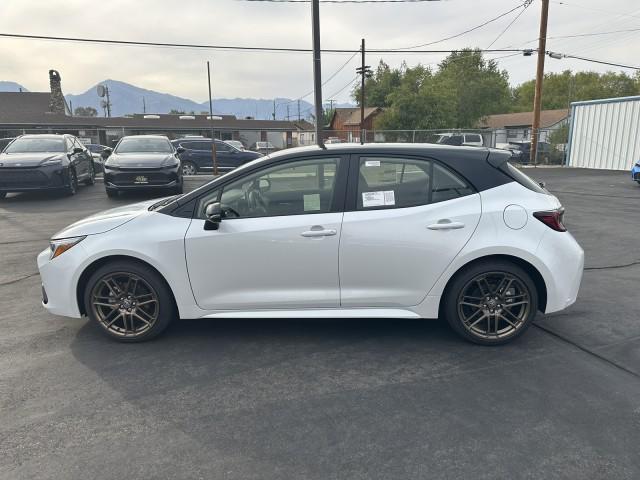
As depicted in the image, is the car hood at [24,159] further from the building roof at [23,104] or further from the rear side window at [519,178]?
the building roof at [23,104]

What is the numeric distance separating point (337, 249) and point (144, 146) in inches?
418

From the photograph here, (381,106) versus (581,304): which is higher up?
(381,106)

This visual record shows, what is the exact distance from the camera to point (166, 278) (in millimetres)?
3648

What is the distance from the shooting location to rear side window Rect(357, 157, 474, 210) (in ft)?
12.0

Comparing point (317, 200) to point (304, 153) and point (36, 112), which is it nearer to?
point (304, 153)

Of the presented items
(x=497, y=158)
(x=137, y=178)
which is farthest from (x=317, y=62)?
(x=497, y=158)

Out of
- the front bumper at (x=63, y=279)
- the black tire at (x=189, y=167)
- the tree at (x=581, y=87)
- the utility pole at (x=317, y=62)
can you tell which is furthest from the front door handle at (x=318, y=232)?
the tree at (x=581, y=87)

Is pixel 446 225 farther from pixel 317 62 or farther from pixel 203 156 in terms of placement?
pixel 203 156

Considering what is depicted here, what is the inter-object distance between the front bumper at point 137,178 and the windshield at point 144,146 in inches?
48.9

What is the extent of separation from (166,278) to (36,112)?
5341 cm

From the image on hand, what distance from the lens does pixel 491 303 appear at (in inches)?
146

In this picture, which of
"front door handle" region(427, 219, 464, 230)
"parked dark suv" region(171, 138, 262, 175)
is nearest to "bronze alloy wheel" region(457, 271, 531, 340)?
"front door handle" region(427, 219, 464, 230)

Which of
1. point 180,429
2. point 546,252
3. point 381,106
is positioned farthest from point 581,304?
point 381,106

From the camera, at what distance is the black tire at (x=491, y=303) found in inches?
143
